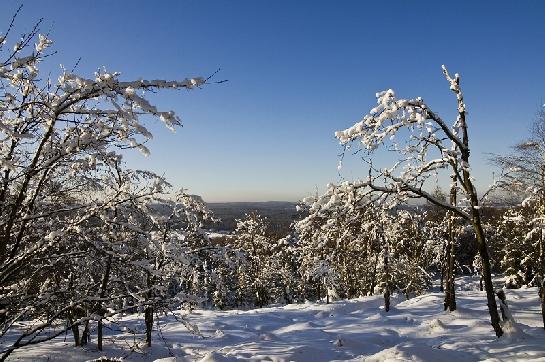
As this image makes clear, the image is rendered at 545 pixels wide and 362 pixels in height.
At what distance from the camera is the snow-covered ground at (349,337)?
893 centimetres

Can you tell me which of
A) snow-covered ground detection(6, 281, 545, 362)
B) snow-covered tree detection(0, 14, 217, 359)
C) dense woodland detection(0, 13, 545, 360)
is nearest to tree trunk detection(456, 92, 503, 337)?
dense woodland detection(0, 13, 545, 360)

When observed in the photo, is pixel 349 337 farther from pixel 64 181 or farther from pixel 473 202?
pixel 64 181

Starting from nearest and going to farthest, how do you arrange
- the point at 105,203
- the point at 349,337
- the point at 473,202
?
the point at 105,203 → the point at 473,202 → the point at 349,337

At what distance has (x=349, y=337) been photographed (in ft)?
48.0

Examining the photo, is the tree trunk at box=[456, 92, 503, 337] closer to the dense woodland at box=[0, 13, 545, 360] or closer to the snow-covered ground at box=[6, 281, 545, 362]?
the dense woodland at box=[0, 13, 545, 360]

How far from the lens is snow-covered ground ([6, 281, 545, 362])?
893 centimetres

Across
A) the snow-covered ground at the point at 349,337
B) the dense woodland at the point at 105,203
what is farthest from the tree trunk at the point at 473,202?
the snow-covered ground at the point at 349,337

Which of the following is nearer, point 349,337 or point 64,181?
point 64,181

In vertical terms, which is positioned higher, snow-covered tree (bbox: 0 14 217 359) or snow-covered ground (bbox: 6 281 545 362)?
snow-covered tree (bbox: 0 14 217 359)

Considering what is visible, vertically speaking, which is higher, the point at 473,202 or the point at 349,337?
the point at 473,202

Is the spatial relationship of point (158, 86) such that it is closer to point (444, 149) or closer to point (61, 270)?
point (61, 270)

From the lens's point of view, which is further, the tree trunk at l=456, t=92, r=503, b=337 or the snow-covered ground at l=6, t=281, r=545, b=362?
the snow-covered ground at l=6, t=281, r=545, b=362

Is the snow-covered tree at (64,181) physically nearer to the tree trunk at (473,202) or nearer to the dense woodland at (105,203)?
the dense woodland at (105,203)

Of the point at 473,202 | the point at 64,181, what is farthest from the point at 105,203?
the point at 473,202
